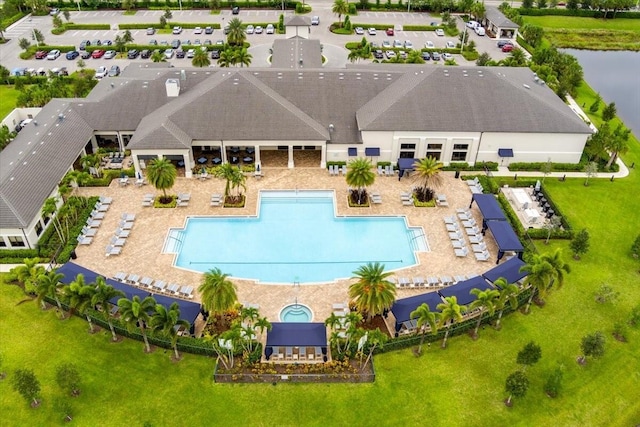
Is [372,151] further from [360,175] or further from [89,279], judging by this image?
[89,279]

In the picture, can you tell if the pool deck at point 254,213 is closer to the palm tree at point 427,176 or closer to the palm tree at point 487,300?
the palm tree at point 427,176

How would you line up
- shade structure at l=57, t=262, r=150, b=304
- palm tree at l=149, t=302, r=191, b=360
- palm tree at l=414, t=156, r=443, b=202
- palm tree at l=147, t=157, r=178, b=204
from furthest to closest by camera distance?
palm tree at l=414, t=156, r=443, b=202 → palm tree at l=147, t=157, r=178, b=204 → shade structure at l=57, t=262, r=150, b=304 → palm tree at l=149, t=302, r=191, b=360

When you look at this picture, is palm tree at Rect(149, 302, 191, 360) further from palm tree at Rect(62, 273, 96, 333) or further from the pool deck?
the pool deck

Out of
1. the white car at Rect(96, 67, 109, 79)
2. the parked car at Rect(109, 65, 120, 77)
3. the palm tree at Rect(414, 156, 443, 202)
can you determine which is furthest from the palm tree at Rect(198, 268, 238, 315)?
the white car at Rect(96, 67, 109, 79)

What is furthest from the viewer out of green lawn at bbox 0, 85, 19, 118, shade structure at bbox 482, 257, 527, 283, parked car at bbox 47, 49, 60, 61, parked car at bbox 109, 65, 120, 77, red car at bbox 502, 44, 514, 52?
red car at bbox 502, 44, 514, 52

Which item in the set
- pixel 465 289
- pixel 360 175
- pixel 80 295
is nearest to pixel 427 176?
pixel 360 175

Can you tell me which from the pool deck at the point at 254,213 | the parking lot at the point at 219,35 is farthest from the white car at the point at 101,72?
the pool deck at the point at 254,213

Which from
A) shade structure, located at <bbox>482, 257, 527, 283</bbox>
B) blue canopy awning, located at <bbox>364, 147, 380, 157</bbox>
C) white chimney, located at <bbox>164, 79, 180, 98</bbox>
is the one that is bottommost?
shade structure, located at <bbox>482, 257, 527, 283</bbox>
